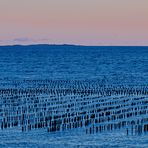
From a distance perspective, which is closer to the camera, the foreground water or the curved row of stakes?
the foreground water

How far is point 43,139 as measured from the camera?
68.9 m

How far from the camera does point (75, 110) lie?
8600 cm

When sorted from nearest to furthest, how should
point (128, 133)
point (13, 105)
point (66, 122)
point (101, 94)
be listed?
point (128, 133) → point (66, 122) → point (13, 105) → point (101, 94)

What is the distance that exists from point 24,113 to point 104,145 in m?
19.1

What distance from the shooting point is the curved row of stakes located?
7512cm

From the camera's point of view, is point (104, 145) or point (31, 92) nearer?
point (104, 145)

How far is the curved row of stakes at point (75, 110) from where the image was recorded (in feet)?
246

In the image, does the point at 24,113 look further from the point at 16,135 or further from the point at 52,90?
the point at 52,90

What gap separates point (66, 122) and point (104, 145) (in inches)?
425

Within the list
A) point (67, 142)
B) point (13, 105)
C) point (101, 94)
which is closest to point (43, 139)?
point (67, 142)

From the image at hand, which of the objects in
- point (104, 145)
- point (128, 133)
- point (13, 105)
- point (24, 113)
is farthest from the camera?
point (13, 105)

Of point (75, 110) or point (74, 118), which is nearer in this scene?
point (74, 118)

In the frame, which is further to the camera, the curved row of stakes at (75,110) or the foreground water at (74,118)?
the curved row of stakes at (75,110)

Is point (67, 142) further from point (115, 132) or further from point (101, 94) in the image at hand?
point (101, 94)
